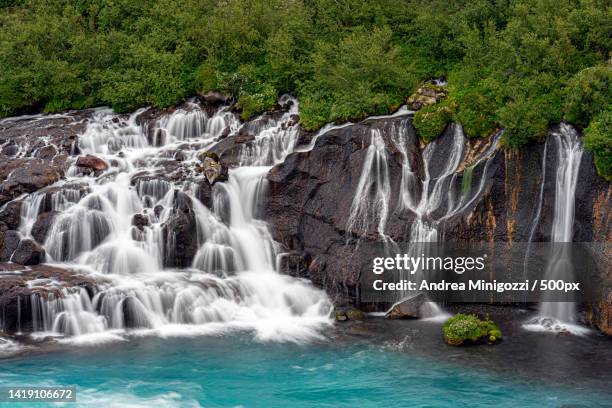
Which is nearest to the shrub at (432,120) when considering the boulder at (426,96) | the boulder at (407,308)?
the boulder at (426,96)

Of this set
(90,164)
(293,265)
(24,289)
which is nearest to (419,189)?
(293,265)

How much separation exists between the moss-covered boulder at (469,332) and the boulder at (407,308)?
2.07m

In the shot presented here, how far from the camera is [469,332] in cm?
2008

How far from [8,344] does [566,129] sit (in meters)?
19.9

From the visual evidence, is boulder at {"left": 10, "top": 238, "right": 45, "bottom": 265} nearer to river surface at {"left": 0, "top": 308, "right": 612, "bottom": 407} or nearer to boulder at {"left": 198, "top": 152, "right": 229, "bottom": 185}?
river surface at {"left": 0, "top": 308, "right": 612, "bottom": 407}

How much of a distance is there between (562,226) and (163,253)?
48.3 ft

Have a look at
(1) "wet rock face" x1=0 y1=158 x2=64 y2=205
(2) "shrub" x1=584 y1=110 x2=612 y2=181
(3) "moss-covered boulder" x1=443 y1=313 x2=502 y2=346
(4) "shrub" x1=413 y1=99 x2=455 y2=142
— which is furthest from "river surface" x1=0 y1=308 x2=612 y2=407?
(1) "wet rock face" x1=0 y1=158 x2=64 y2=205

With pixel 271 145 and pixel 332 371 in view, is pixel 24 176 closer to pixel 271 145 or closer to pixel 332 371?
pixel 271 145

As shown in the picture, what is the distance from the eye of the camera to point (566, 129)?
22.2 m

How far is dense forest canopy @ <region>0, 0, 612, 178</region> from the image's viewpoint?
23984mm

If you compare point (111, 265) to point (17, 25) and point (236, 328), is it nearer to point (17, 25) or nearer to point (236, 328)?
point (236, 328)

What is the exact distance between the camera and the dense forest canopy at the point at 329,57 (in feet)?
78.7

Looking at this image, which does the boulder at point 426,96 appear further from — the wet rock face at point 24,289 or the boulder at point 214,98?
the wet rock face at point 24,289

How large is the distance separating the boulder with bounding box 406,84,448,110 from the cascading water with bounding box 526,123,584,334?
5.85 meters
